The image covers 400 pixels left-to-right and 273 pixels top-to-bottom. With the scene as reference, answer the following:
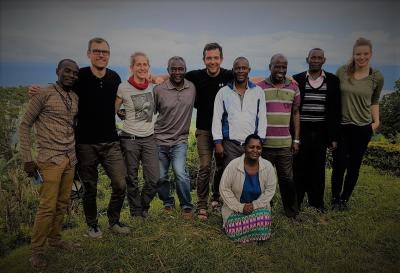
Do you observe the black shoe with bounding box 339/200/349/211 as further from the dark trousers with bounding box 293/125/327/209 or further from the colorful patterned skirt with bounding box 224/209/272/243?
the colorful patterned skirt with bounding box 224/209/272/243

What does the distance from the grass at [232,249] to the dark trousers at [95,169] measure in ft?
1.53

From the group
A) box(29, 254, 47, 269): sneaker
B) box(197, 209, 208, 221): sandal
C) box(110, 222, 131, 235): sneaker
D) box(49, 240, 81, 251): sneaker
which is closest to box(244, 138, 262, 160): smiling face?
box(197, 209, 208, 221): sandal

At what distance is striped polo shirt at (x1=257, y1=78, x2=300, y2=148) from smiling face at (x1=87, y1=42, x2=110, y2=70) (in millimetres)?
2104

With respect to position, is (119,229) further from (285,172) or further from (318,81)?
(318,81)

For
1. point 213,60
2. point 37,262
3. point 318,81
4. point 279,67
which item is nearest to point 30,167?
point 37,262

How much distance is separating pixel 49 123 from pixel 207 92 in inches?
85.3

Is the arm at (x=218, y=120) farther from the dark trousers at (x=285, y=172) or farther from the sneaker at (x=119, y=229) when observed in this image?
the sneaker at (x=119, y=229)

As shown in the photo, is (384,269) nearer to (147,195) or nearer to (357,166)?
(357,166)

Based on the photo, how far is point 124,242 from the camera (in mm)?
4711

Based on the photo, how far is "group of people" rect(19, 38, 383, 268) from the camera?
431 centimetres

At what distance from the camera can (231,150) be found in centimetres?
517

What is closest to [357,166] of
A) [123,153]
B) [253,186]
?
[253,186]

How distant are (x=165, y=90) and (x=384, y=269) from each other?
137 inches

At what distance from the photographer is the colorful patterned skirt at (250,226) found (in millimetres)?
4754
